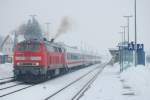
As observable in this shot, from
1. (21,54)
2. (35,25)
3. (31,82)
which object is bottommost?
(31,82)

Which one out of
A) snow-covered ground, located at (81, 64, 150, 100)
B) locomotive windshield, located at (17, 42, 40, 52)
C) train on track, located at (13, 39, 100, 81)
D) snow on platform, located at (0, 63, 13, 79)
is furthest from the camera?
snow on platform, located at (0, 63, 13, 79)

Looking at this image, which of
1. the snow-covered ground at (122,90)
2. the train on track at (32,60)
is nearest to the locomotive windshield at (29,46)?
the train on track at (32,60)

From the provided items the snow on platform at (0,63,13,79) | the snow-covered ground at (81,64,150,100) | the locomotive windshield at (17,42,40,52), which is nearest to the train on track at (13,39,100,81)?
the locomotive windshield at (17,42,40,52)

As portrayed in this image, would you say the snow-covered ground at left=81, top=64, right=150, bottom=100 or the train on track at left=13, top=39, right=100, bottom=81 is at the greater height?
the train on track at left=13, top=39, right=100, bottom=81

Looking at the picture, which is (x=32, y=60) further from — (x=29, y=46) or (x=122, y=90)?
(x=122, y=90)

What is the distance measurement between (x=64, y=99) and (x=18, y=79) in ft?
41.2

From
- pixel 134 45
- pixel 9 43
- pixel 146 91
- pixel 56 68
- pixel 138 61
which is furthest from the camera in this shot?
pixel 9 43

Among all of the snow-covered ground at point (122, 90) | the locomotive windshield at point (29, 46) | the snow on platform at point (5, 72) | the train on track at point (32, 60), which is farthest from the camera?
the snow on platform at point (5, 72)

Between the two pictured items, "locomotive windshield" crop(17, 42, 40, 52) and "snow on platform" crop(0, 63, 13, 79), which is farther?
"snow on platform" crop(0, 63, 13, 79)

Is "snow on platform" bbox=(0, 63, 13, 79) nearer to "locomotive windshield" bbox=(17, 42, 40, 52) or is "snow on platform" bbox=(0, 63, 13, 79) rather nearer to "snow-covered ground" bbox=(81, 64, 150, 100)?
"locomotive windshield" bbox=(17, 42, 40, 52)

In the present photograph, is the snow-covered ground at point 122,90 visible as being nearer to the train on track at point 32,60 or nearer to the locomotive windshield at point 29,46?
the train on track at point 32,60

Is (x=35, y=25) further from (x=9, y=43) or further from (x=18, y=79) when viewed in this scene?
(x=18, y=79)

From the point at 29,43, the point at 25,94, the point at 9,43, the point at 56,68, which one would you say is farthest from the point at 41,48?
the point at 9,43

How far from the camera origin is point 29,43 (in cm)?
3127
